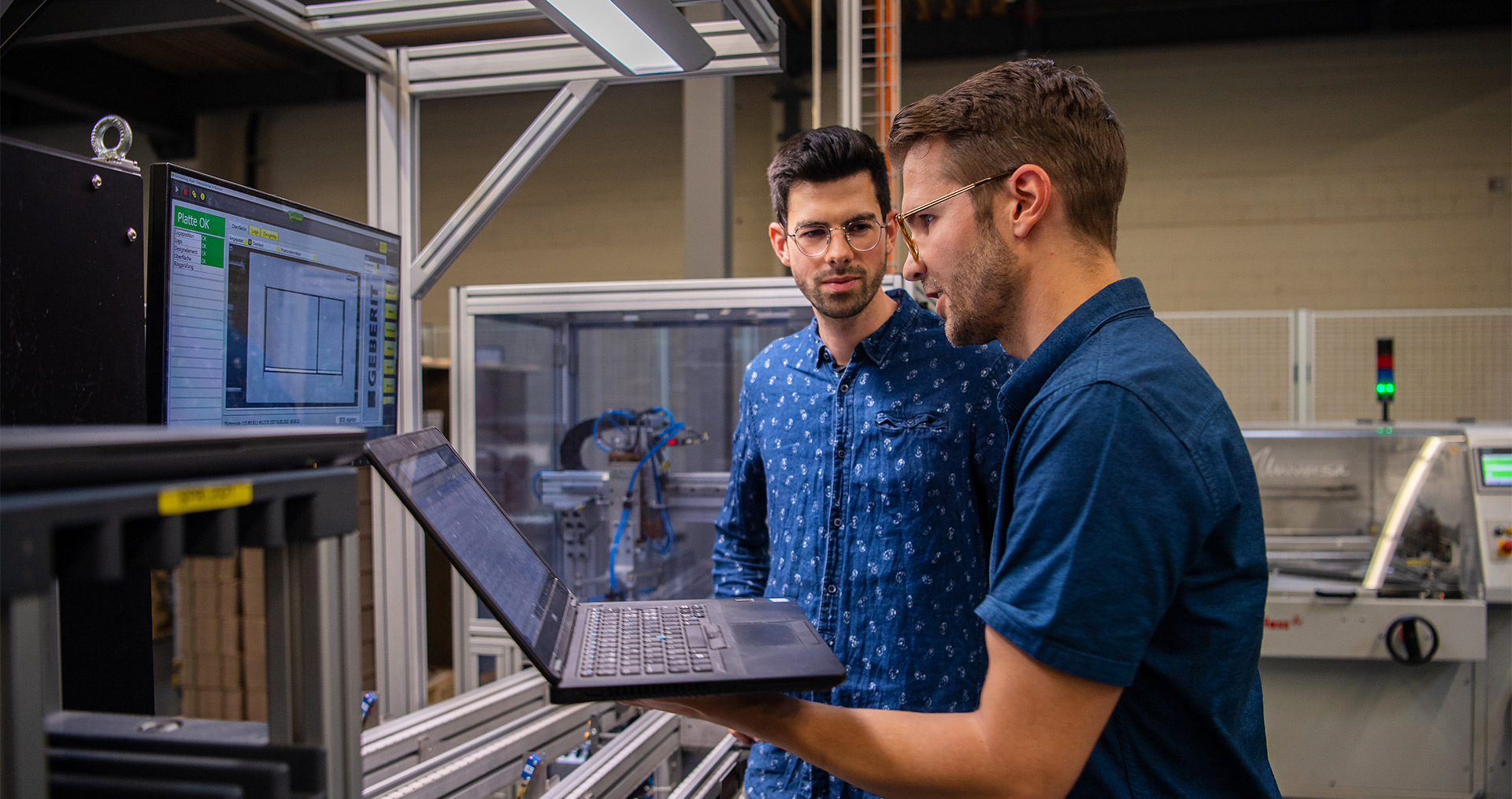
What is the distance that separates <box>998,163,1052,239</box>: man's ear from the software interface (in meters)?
0.92

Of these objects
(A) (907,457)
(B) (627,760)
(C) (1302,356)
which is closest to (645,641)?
(A) (907,457)

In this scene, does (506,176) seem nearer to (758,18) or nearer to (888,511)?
(758,18)

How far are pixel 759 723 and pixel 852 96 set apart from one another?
175cm

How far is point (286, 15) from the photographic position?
1.58 m

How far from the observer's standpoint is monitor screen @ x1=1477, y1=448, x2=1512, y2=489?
2.68m

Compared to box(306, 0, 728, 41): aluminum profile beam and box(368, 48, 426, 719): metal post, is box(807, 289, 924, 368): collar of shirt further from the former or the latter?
box(368, 48, 426, 719): metal post

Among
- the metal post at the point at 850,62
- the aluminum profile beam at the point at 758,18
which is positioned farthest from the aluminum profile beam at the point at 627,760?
the metal post at the point at 850,62

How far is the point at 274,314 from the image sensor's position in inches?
44.1

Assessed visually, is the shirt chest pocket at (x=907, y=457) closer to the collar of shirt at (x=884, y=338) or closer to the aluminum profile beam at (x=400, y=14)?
the collar of shirt at (x=884, y=338)

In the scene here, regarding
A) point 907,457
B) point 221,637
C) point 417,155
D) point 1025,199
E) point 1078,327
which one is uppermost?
point 417,155

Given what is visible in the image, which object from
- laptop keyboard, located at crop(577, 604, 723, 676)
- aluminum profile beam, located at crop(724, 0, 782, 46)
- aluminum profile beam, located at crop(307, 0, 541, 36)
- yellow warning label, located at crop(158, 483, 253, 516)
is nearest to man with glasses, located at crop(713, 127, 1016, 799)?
aluminum profile beam, located at crop(724, 0, 782, 46)

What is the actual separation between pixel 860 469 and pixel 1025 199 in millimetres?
610

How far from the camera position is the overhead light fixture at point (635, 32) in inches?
52.0

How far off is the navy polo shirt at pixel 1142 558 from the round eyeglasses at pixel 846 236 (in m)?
0.71
